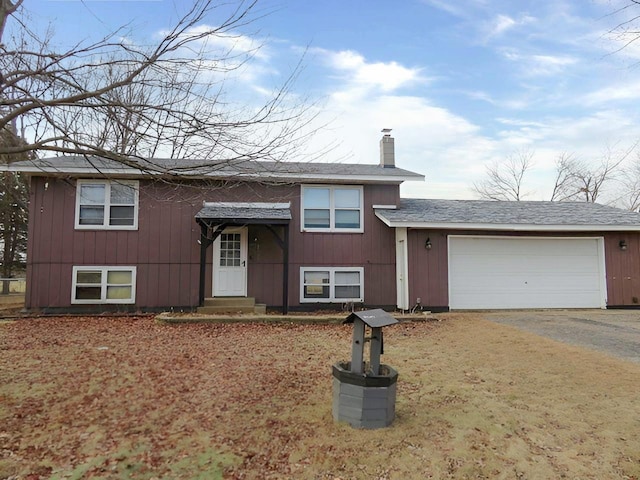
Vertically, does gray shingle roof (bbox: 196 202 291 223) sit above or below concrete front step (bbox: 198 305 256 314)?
above

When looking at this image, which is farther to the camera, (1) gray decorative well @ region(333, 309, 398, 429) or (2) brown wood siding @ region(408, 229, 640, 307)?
(2) brown wood siding @ region(408, 229, 640, 307)

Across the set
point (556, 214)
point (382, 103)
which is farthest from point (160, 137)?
point (556, 214)

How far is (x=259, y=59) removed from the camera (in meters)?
4.95

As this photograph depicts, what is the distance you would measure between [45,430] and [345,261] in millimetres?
8629

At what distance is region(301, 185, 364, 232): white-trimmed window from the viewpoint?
11.8m

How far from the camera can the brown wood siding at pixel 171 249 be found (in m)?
11.0

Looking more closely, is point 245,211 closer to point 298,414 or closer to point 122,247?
point 122,247

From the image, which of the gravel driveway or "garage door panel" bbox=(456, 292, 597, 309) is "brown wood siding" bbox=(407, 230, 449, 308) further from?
the gravel driveway

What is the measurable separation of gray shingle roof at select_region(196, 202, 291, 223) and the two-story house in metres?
0.06

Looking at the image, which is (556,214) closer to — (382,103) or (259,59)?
(382,103)

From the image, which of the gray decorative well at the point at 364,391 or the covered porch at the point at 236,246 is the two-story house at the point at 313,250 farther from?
the gray decorative well at the point at 364,391

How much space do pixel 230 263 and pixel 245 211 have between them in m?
1.65

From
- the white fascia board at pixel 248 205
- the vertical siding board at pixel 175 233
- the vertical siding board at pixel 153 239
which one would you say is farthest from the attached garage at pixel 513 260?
the vertical siding board at pixel 153 239

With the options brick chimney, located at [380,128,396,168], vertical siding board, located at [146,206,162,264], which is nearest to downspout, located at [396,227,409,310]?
brick chimney, located at [380,128,396,168]
